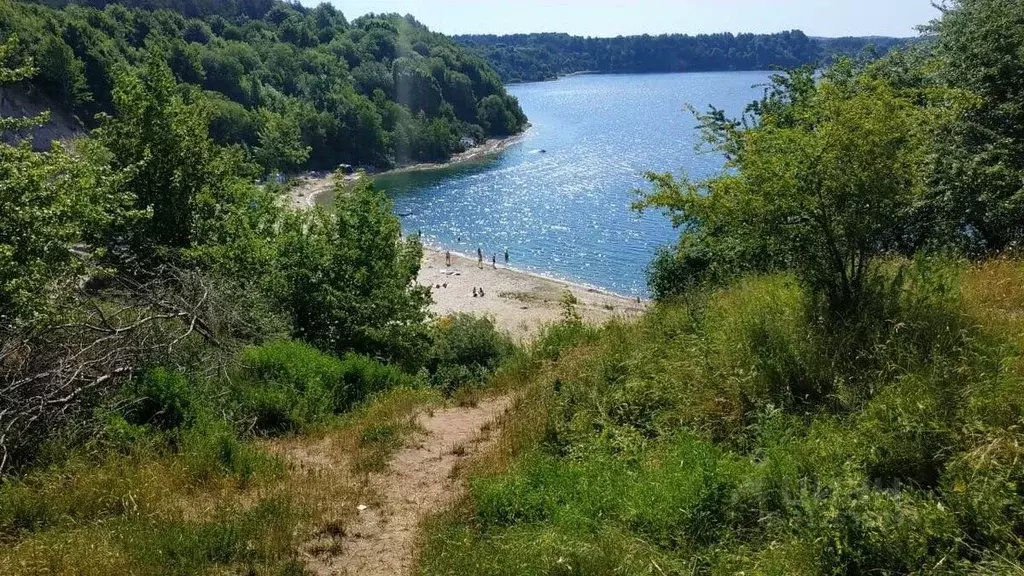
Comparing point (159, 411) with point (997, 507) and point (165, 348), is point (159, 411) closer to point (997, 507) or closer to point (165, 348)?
point (165, 348)

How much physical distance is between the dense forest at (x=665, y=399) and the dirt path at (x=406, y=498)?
0.44 feet

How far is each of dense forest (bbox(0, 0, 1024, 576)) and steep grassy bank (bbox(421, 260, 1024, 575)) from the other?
0.03m

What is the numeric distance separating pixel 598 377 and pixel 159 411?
5264 mm

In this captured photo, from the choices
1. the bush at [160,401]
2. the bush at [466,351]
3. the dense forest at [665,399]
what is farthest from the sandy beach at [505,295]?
the bush at [160,401]

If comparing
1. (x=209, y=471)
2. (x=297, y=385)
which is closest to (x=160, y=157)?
(x=297, y=385)

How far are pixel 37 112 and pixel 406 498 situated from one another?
82.4m

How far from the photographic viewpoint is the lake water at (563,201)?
5631 cm

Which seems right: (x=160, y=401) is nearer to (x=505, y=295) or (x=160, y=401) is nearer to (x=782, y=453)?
(x=782, y=453)

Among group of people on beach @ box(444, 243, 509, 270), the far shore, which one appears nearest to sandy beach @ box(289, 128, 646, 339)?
group of people on beach @ box(444, 243, 509, 270)

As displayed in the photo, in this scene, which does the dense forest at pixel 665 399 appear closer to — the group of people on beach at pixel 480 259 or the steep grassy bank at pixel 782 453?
the steep grassy bank at pixel 782 453

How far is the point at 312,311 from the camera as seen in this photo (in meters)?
15.1

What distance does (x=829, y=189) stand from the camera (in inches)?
251

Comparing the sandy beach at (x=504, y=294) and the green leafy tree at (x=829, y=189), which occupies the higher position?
the green leafy tree at (x=829, y=189)

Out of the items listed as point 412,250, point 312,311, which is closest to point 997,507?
point 312,311
